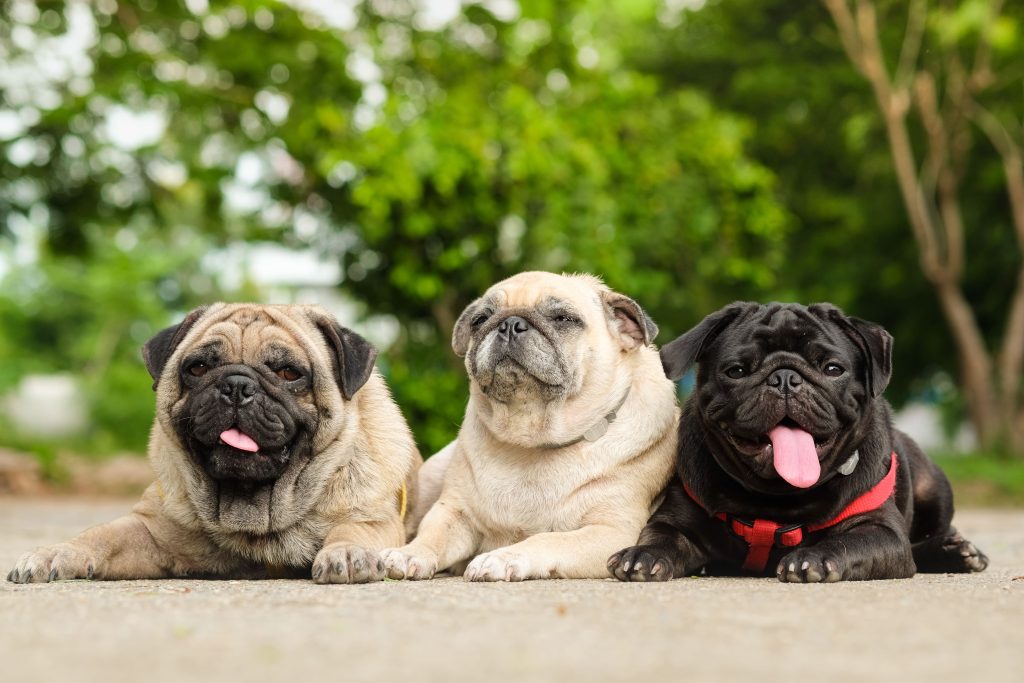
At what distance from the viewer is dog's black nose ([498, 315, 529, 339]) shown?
17.4ft

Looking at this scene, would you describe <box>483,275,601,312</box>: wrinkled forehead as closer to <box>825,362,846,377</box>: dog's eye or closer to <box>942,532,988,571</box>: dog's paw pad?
<box>825,362,846,377</box>: dog's eye

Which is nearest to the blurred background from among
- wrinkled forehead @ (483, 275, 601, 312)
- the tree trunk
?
the tree trunk

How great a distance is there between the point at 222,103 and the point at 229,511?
24.3 ft

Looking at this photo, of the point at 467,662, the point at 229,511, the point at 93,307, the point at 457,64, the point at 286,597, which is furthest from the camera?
the point at 93,307

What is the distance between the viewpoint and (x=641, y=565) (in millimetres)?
4766

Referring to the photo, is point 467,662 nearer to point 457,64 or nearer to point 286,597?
point 286,597

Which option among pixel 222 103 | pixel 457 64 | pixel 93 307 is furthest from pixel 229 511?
pixel 93 307

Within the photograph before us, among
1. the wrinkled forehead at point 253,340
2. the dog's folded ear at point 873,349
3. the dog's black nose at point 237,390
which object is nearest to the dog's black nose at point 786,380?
the dog's folded ear at point 873,349

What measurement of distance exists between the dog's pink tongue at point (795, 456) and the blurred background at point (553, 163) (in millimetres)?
6422

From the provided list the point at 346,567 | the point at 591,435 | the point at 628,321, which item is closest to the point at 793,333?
the point at 628,321

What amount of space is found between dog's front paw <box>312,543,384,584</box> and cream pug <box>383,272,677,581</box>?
0.30 meters

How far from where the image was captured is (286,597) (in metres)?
4.20

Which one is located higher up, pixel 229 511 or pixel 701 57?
pixel 701 57

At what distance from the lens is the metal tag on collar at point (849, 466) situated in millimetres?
4980
